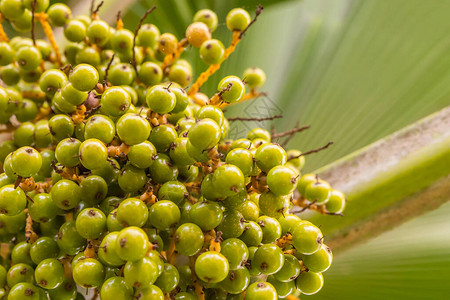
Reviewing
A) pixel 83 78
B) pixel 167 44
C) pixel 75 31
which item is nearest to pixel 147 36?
pixel 167 44

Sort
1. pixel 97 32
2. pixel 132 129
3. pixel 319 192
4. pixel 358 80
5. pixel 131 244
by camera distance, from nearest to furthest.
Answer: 1. pixel 131 244
2. pixel 132 129
3. pixel 319 192
4. pixel 97 32
5. pixel 358 80

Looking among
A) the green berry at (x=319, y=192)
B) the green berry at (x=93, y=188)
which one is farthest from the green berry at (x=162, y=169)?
the green berry at (x=319, y=192)

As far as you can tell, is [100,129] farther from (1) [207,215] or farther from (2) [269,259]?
(2) [269,259]

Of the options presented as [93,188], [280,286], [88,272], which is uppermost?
[280,286]

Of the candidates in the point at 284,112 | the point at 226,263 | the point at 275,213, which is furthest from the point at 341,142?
the point at 226,263

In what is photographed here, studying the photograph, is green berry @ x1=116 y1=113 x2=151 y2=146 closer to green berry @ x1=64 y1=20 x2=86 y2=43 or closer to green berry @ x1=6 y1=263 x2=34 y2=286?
green berry @ x1=6 y1=263 x2=34 y2=286

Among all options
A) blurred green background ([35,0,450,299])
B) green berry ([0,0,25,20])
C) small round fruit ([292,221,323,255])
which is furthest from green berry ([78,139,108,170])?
blurred green background ([35,0,450,299])

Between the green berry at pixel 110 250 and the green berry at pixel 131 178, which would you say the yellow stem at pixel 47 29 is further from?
the green berry at pixel 110 250

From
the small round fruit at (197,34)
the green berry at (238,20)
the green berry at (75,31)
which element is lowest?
the green berry at (75,31)
